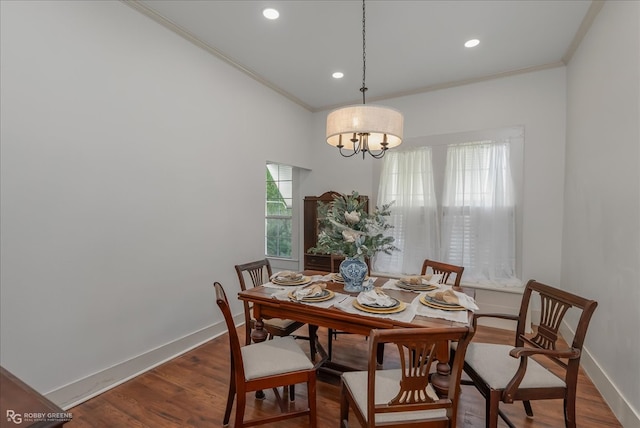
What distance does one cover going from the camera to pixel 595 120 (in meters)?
2.58

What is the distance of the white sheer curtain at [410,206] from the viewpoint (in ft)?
13.6

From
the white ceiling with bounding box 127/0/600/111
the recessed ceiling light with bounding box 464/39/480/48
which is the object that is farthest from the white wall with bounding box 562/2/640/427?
the recessed ceiling light with bounding box 464/39/480/48

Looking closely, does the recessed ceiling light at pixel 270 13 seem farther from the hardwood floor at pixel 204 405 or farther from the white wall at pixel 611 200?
the hardwood floor at pixel 204 405

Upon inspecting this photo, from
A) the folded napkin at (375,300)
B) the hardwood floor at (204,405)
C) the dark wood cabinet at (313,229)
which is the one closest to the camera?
the folded napkin at (375,300)

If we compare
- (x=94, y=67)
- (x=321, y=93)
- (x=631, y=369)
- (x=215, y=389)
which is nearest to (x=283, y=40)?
(x=321, y=93)

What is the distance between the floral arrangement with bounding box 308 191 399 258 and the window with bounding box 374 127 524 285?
2.18m

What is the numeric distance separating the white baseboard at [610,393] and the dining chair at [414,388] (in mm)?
1421

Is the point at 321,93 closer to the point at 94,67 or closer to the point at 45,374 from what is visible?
the point at 94,67

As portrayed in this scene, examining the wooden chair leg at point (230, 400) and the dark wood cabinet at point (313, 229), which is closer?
the wooden chair leg at point (230, 400)

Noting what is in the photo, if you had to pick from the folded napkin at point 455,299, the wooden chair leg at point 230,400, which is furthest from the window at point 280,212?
the folded napkin at point 455,299

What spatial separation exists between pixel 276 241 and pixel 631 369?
14.6ft

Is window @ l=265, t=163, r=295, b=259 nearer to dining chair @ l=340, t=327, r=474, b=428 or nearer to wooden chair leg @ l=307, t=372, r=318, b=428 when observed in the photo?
wooden chair leg @ l=307, t=372, r=318, b=428

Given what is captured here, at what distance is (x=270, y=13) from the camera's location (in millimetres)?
2604

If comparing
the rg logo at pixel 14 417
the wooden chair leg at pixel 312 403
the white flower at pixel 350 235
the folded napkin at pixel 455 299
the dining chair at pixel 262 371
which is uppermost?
the white flower at pixel 350 235
